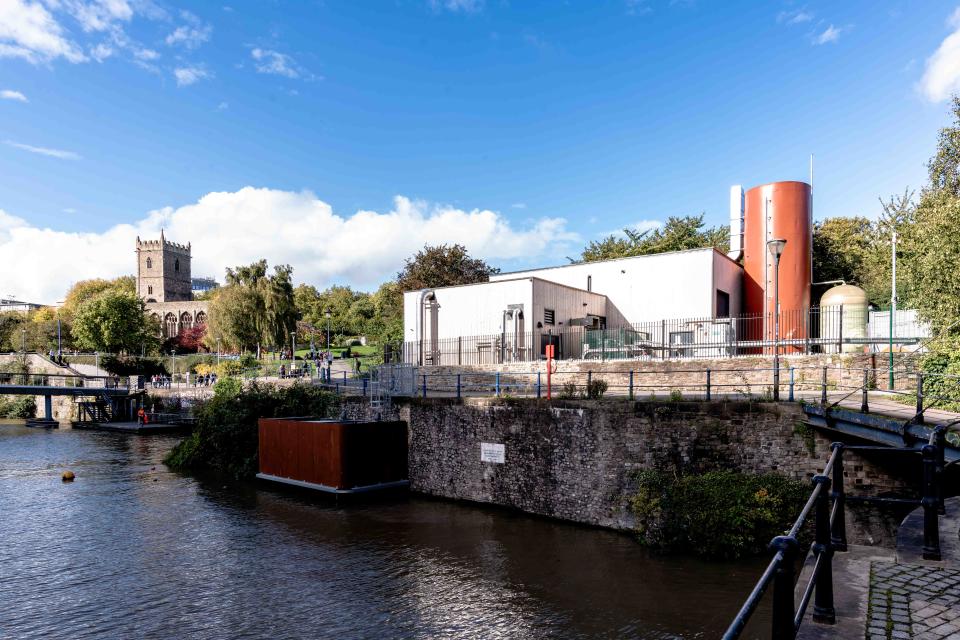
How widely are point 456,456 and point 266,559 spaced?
21.9ft

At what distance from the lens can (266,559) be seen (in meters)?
13.4

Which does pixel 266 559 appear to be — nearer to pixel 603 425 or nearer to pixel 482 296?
pixel 603 425

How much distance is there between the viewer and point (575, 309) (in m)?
26.8

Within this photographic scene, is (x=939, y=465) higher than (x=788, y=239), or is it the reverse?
(x=788, y=239)

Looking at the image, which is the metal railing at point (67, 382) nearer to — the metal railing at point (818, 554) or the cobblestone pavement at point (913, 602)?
the metal railing at point (818, 554)

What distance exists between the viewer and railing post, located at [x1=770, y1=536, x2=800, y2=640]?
2.80 metres

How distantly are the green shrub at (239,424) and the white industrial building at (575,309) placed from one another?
17.7 ft

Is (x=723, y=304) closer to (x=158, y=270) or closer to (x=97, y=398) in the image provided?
(x=97, y=398)

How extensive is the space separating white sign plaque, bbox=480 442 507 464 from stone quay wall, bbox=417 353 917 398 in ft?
6.16

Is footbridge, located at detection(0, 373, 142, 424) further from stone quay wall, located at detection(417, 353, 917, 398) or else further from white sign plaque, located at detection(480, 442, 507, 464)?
white sign plaque, located at detection(480, 442, 507, 464)

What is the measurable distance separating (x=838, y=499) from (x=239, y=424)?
23.8 meters

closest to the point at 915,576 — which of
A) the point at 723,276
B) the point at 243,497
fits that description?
the point at 243,497

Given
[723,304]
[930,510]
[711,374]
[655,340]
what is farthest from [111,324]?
[930,510]

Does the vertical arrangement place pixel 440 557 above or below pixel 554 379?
below
